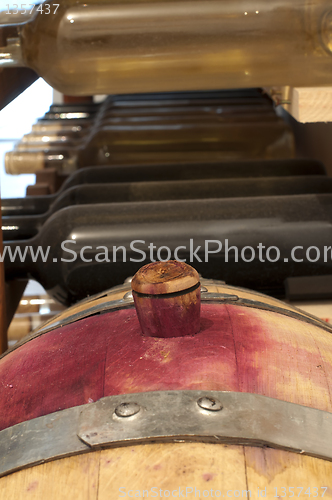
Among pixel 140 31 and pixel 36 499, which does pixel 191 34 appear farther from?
pixel 36 499

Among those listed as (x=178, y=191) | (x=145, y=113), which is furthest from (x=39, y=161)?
(x=178, y=191)

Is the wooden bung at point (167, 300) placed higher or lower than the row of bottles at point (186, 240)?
higher

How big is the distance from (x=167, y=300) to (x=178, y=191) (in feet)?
2.06

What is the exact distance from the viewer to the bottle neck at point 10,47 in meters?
0.80

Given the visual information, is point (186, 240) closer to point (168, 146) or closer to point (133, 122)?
point (168, 146)

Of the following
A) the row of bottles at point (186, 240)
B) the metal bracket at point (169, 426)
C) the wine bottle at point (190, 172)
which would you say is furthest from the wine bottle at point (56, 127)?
the metal bracket at point (169, 426)

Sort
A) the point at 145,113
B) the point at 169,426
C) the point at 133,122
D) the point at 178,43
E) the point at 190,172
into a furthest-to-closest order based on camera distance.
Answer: the point at 145,113, the point at 133,122, the point at 190,172, the point at 178,43, the point at 169,426

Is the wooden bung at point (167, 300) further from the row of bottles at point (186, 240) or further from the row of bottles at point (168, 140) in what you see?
the row of bottles at point (168, 140)

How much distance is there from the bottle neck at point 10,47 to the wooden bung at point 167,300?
0.56 metres

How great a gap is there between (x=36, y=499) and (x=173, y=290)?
7.5 inches

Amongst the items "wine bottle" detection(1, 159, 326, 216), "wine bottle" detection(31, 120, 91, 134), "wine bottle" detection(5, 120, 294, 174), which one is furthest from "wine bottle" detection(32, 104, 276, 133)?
"wine bottle" detection(1, 159, 326, 216)

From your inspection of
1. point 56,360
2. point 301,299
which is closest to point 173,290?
point 56,360

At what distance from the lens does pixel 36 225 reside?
1062 mm

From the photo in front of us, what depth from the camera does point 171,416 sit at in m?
0.34
